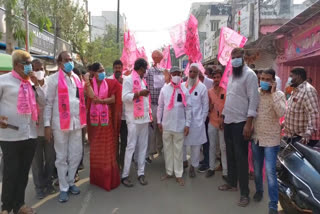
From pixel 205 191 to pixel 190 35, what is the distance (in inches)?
134

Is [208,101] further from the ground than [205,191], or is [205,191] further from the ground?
[208,101]

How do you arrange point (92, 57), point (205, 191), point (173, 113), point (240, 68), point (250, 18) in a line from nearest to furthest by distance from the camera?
point (240, 68), point (205, 191), point (173, 113), point (250, 18), point (92, 57)

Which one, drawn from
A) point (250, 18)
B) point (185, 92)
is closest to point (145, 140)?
point (185, 92)

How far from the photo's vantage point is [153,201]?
4.09 m

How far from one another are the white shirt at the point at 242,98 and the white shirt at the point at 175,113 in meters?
0.90

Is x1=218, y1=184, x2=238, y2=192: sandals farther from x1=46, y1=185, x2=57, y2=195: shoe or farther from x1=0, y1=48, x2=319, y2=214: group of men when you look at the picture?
x1=46, y1=185, x2=57, y2=195: shoe

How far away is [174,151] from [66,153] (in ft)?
5.65

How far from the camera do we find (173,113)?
4805 mm

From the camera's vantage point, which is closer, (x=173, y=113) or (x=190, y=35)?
(x=173, y=113)

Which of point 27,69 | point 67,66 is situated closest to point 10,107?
point 27,69

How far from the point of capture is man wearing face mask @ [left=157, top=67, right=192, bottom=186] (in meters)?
4.81

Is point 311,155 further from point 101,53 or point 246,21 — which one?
point 101,53

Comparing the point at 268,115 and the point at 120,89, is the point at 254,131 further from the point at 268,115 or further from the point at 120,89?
the point at 120,89

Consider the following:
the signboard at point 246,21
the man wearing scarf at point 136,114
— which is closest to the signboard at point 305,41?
the signboard at point 246,21
